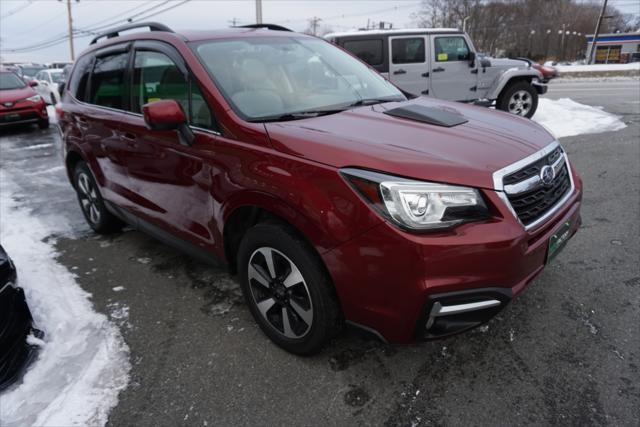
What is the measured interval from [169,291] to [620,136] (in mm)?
7938

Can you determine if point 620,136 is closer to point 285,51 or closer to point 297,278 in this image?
point 285,51

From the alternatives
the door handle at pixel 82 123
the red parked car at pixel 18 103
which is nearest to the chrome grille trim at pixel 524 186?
the door handle at pixel 82 123

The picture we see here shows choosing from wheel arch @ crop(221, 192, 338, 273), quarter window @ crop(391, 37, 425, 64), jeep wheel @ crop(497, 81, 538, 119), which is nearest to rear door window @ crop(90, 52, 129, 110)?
wheel arch @ crop(221, 192, 338, 273)

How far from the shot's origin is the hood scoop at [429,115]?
95.7 inches

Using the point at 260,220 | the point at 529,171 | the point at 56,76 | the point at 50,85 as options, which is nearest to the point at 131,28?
the point at 260,220

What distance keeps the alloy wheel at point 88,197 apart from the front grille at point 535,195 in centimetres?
378

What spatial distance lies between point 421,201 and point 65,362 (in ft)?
7.28

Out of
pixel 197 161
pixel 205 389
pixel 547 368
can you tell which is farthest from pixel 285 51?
pixel 547 368

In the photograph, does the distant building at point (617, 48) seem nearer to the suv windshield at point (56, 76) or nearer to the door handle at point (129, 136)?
the suv windshield at point (56, 76)

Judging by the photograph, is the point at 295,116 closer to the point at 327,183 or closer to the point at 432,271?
the point at 327,183

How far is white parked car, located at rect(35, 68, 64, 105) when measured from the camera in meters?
15.9

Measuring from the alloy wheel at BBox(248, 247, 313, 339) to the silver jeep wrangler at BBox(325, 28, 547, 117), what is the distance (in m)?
7.23

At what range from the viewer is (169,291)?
3336mm

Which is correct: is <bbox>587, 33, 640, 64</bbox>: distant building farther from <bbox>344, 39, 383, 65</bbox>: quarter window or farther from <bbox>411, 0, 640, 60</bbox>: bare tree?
<bbox>344, 39, 383, 65</bbox>: quarter window
